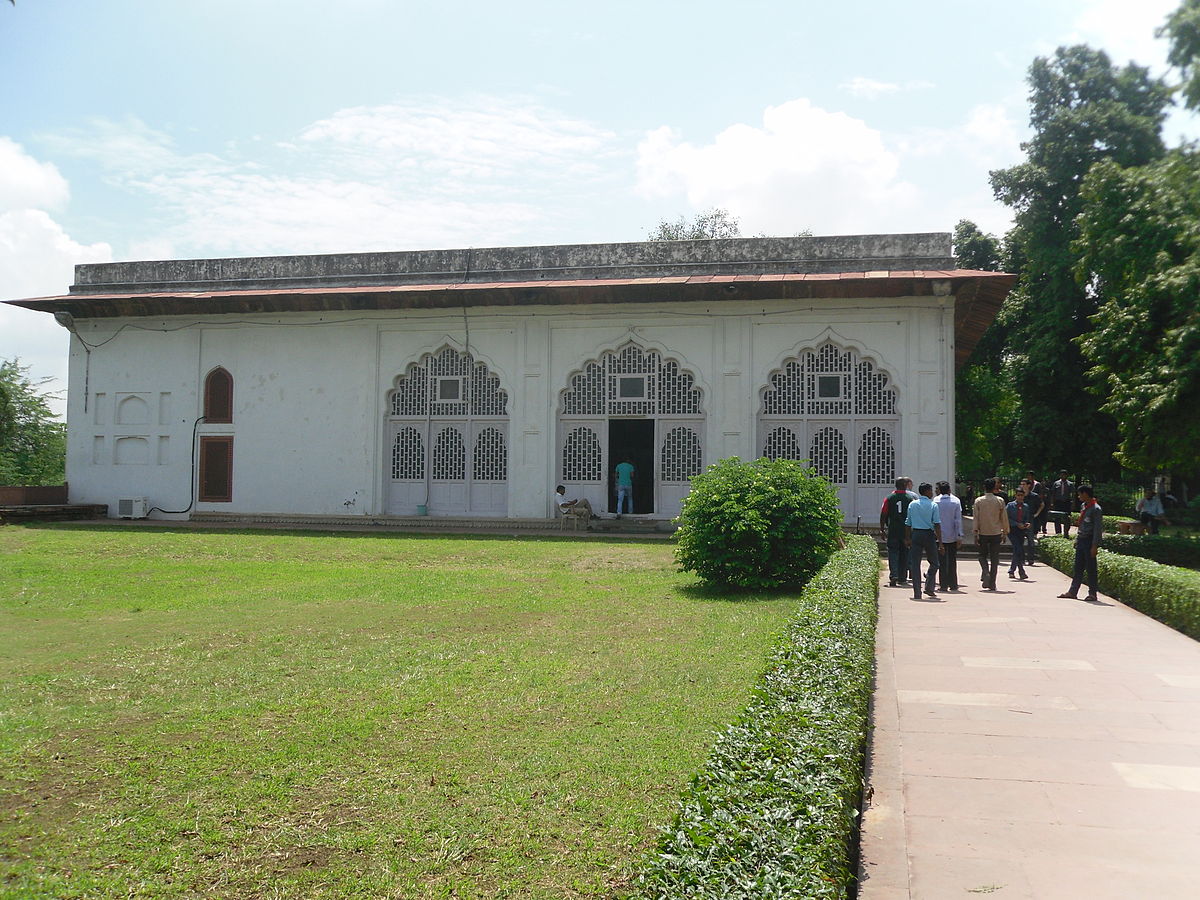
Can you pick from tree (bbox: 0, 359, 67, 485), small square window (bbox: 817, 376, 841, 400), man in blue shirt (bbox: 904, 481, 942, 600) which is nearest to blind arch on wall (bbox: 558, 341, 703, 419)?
small square window (bbox: 817, 376, 841, 400)

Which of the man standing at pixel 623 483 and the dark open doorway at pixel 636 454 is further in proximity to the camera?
the dark open doorway at pixel 636 454

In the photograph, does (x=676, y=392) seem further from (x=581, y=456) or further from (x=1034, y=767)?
(x=1034, y=767)

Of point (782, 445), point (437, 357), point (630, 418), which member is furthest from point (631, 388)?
point (437, 357)

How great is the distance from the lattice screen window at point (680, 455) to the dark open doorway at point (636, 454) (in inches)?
27.1

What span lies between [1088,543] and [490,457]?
453 inches

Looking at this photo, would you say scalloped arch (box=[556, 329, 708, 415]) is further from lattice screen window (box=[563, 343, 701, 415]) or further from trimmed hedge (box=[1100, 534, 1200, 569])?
trimmed hedge (box=[1100, 534, 1200, 569])

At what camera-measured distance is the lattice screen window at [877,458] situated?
1759 cm

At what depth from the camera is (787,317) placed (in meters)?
18.1

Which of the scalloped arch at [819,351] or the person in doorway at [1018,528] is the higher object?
the scalloped arch at [819,351]

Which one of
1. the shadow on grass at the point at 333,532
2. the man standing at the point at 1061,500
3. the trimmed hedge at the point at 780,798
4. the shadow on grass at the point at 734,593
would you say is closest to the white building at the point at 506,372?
the shadow on grass at the point at 333,532

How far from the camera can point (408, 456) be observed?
19781 mm

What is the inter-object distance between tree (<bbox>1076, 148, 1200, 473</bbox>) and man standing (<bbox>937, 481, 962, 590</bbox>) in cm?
405

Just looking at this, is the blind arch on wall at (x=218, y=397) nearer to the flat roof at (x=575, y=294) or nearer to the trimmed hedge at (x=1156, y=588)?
the flat roof at (x=575, y=294)

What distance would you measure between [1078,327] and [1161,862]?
24.9 m
